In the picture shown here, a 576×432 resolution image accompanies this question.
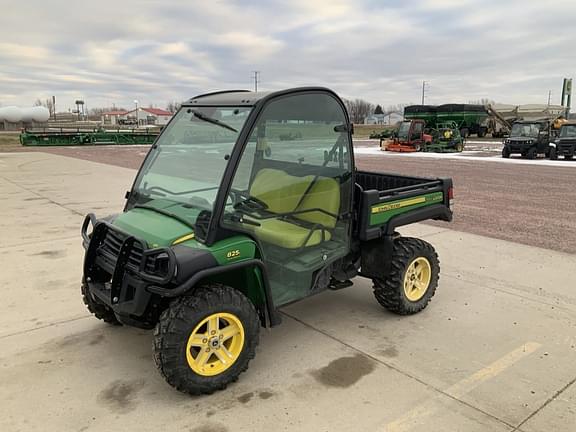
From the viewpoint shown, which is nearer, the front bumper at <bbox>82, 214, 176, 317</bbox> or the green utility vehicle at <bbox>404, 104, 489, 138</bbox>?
the front bumper at <bbox>82, 214, 176, 317</bbox>

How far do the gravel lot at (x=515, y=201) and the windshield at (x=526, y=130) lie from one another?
4791 millimetres

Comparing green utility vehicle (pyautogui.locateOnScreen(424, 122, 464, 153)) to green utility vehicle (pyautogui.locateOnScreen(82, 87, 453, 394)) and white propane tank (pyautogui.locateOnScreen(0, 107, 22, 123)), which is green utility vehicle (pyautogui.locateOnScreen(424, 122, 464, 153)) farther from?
white propane tank (pyautogui.locateOnScreen(0, 107, 22, 123))

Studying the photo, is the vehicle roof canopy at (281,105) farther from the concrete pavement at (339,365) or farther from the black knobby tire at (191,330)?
the concrete pavement at (339,365)

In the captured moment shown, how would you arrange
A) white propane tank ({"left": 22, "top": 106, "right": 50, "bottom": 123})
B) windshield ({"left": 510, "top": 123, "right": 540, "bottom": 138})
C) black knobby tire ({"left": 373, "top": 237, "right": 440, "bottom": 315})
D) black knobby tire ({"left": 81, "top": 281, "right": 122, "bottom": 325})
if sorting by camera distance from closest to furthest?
1. black knobby tire ({"left": 81, "top": 281, "right": 122, "bottom": 325})
2. black knobby tire ({"left": 373, "top": 237, "right": 440, "bottom": 315})
3. windshield ({"left": 510, "top": 123, "right": 540, "bottom": 138})
4. white propane tank ({"left": 22, "top": 106, "right": 50, "bottom": 123})

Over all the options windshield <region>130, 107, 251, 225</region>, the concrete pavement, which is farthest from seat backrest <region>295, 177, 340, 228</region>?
the concrete pavement

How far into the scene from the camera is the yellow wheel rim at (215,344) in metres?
2.85

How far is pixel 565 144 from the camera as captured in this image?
21.3 meters

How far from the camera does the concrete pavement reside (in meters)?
2.74

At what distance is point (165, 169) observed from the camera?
3.51m

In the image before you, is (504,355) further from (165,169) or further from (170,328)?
(165,169)

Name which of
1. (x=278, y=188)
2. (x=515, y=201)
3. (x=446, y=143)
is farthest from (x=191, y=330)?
(x=446, y=143)

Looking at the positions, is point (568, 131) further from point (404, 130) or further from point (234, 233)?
point (234, 233)

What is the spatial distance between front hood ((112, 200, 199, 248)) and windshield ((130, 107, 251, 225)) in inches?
0.5

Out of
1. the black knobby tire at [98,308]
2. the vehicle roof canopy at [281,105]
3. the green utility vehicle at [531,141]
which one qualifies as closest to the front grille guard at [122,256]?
the black knobby tire at [98,308]
